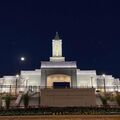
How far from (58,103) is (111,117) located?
38.6 feet

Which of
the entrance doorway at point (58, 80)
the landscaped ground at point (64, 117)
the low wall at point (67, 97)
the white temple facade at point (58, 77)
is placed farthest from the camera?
the entrance doorway at point (58, 80)

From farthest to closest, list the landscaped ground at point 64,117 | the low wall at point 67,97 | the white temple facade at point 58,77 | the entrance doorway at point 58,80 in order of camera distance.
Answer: the entrance doorway at point 58,80
the white temple facade at point 58,77
the low wall at point 67,97
the landscaped ground at point 64,117

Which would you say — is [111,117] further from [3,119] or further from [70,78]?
[70,78]

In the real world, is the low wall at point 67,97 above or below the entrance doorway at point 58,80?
below

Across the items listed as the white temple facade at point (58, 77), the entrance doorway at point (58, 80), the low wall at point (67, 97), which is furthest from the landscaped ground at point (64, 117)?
the entrance doorway at point (58, 80)

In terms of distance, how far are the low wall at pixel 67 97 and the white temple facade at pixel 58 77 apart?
1427cm

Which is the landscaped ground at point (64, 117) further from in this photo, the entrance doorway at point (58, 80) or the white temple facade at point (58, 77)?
the entrance doorway at point (58, 80)

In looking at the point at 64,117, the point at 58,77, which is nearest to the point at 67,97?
the point at 64,117

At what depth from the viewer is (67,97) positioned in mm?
28828

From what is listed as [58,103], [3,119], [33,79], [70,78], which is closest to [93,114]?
[3,119]

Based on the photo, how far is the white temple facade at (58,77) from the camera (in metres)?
46.7

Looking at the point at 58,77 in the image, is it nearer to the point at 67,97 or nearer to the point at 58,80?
the point at 58,80

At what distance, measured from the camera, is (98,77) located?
177 ft

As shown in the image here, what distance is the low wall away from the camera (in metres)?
28.3
